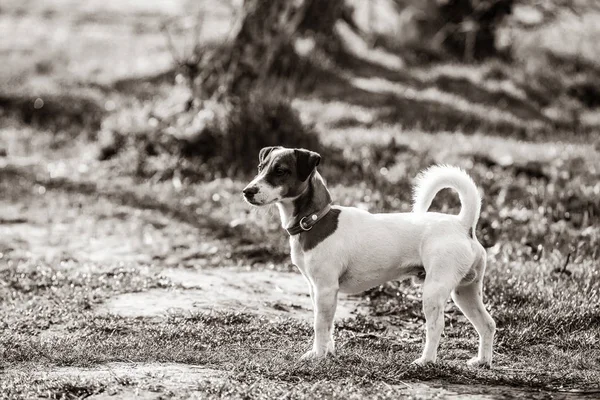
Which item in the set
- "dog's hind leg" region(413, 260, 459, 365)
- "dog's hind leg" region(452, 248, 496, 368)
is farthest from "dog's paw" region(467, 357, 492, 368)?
"dog's hind leg" region(413, 260, 459, 365)

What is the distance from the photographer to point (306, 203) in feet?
19.5

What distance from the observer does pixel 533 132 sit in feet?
49.6

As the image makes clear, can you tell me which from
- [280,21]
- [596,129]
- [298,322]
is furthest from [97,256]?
[596,129]

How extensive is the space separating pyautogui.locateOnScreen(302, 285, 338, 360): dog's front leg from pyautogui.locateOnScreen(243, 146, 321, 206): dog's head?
67 cm

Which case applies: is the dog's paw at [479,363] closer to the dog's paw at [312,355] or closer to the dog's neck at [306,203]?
the dog's paw at [312,355]

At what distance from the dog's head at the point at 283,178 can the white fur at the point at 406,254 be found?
0.20 metres

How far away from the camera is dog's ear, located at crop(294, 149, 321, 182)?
18.9 ft

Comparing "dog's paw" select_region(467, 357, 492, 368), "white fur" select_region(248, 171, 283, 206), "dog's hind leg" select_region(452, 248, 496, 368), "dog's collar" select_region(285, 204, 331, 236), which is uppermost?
"white fur" select_region(248, 171, 283, 206)

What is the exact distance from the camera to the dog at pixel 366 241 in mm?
5719

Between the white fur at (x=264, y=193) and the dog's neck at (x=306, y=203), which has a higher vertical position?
the white fur at (x=264, y=193)

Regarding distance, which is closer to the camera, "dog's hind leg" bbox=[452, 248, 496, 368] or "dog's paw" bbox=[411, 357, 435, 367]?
"dog's paw" bbox=[411, 357, 435, 367]

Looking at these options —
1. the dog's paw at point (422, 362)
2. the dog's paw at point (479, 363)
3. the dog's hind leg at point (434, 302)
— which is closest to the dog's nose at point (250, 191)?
the dog's hind leg at point (434, 302)

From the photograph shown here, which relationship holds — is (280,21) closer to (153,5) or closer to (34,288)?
(34,288)

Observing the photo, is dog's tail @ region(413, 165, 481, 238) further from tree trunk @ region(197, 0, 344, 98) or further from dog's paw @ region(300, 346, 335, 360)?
tree trunk @ region(197, 0, 344, 98)
